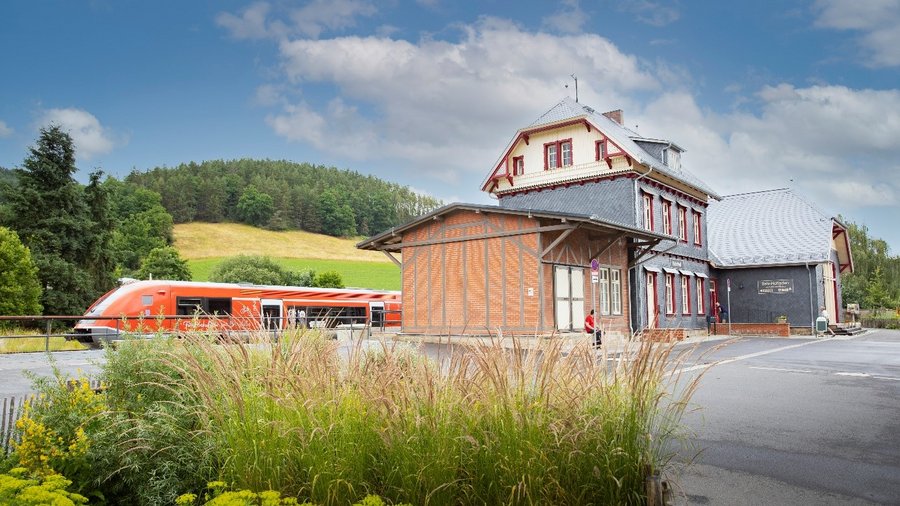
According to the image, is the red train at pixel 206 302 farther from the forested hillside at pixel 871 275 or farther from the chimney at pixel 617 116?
the forested hillside at pixel 871 275

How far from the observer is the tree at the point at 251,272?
173 feet

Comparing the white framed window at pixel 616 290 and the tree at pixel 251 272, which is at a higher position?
the tree at pixel 251 272

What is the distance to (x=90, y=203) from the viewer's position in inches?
1539

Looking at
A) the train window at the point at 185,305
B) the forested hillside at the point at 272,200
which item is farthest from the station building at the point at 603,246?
the forested hillside at the point at 272,200

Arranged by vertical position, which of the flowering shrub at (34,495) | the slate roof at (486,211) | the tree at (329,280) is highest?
the slate roof at (486,211)

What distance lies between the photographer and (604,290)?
2403 centimetres

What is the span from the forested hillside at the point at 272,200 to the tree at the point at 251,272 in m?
20.3

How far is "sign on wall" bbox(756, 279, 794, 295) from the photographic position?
3125 centimetres

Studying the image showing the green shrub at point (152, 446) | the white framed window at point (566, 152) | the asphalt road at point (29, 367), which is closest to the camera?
the green shrub at point (152, 446)

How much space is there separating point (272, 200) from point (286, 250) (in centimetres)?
1035

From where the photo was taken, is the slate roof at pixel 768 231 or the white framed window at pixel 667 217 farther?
the slate roof at pixel 768 231

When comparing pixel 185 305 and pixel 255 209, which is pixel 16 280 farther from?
pixel 255 209

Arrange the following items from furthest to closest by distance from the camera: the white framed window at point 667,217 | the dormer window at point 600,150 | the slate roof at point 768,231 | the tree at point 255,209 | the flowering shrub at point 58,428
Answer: the tree at point 255,209 < the slate roof at point 768,231 < the white framed window at point 667,217 < the dormer window at point 600,150 < the flowering shrub at point 58,428

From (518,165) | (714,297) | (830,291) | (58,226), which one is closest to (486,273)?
(518,165)
